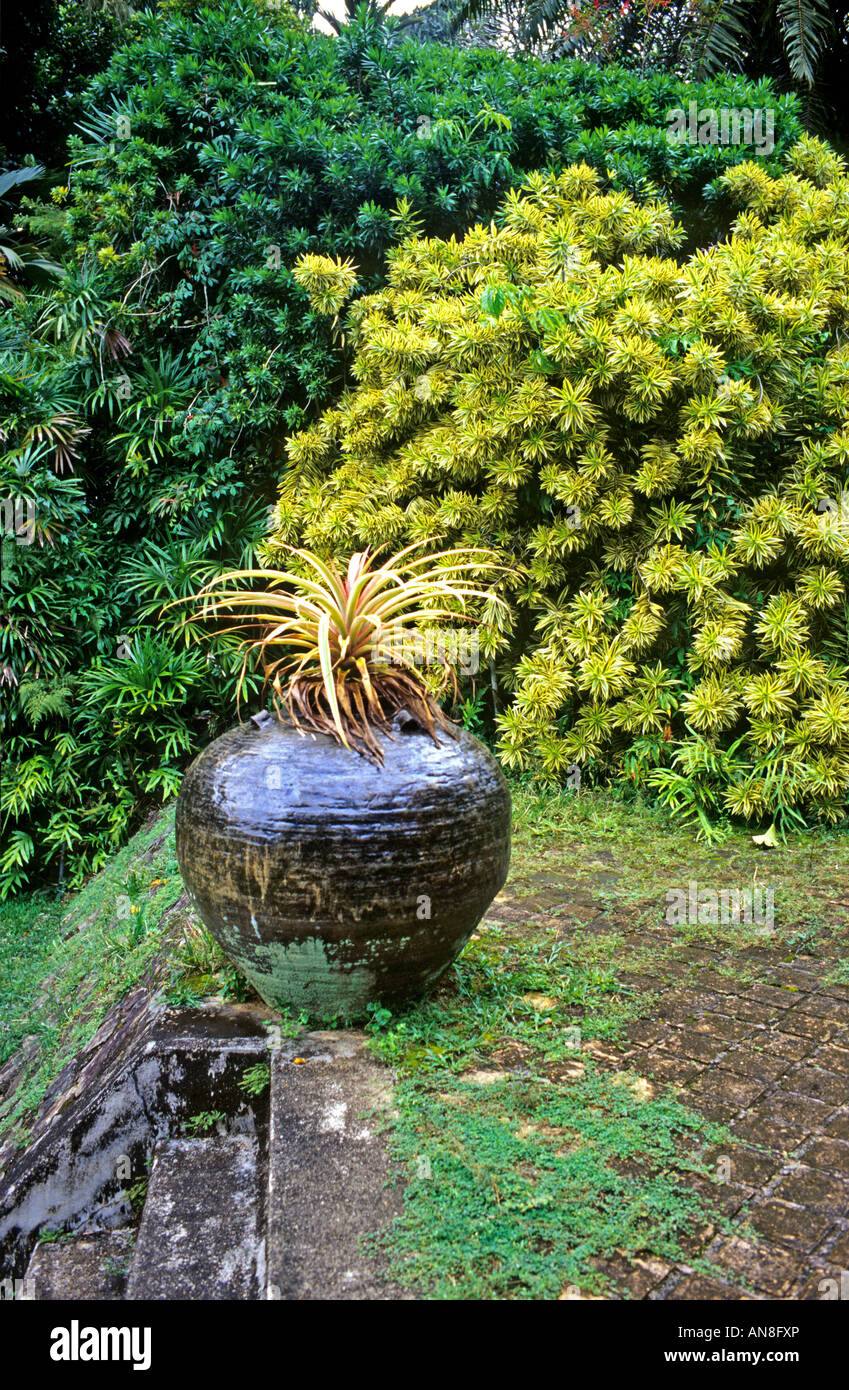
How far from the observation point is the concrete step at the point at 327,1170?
6.05ft

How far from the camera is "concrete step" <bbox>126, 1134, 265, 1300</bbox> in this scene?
80.2 inches

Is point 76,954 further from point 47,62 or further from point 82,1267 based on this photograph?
point 47,62

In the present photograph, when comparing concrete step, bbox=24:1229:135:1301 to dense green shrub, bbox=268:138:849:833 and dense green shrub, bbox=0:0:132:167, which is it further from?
dense green shrub, bbox=0:0:132:167

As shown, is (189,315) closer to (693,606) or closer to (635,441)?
(635,441)

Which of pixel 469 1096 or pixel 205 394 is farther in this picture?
pixel 205 394

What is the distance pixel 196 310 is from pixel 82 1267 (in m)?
6.58

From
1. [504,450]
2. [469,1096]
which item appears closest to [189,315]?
[504,450]

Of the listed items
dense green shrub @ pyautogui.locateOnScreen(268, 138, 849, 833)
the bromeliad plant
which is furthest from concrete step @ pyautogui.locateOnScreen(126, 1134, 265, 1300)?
dense green shrub @ pyautogui.locateOnScreen(268, 138, 849, 833)

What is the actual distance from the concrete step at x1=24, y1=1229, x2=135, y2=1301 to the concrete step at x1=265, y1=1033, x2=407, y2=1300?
0.58 m

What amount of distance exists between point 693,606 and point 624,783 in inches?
44.6

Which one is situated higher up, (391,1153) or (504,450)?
(504,450)

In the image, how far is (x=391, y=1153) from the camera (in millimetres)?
2203

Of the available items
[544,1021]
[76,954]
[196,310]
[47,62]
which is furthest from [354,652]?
[47,62]

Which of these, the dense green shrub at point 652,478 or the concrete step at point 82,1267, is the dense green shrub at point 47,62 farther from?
the concrete step at point 82,1267
